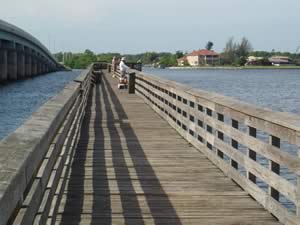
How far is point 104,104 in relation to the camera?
1869 centimetres

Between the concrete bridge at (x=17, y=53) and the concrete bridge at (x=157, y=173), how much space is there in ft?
191

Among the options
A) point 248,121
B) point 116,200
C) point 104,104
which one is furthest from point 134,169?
point 104,104

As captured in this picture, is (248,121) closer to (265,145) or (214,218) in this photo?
(265,145)

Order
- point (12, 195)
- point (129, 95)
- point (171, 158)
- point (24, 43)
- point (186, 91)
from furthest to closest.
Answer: point (24, 43), point (129, 95), point (186, 91), point (171, 158), point (12, 195)

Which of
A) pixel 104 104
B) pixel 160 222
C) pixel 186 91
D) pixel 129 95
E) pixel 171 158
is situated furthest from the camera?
pixel 129 95

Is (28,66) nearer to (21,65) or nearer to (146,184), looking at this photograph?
(21,65)

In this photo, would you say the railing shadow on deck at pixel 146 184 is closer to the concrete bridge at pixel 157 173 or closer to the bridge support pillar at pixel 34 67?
the concrete bridge at pixel 157 173

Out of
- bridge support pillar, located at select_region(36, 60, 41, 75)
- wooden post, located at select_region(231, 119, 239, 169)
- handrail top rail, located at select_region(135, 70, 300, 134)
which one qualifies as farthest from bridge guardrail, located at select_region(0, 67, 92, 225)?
bridge support pillar, located at select_region(36, 60, 41, 75)

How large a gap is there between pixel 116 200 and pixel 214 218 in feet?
3.93

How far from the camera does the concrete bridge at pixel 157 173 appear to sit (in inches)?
133

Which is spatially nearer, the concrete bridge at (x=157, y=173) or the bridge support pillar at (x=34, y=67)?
the concrete bridge at (x=157, y=173)

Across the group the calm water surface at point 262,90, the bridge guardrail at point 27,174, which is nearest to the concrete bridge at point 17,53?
the calm water surface at point 262,90

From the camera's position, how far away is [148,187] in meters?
6.58

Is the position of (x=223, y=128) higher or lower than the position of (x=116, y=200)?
higher
